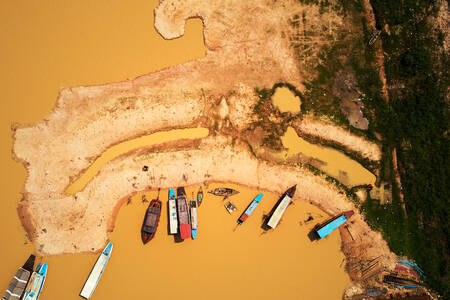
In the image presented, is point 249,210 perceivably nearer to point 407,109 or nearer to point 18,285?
point 407,109

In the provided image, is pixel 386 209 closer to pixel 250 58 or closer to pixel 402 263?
pixel 402 263

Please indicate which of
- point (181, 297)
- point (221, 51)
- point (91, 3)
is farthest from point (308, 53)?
point (181, 297)

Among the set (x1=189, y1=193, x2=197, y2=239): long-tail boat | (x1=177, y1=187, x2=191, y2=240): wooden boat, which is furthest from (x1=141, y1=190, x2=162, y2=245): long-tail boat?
(x1=189, y1=193, x2=197, y2=239): long-tail boat

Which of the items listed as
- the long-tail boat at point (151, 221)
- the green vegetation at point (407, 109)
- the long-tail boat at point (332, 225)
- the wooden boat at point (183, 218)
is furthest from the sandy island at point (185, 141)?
the long-tail boat at point (151, 221)

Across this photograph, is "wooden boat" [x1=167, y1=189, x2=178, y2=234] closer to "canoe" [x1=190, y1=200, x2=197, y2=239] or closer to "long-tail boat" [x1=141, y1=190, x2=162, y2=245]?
"long-tail boat" [x1=141, y1=190, x2=162, y2=245]

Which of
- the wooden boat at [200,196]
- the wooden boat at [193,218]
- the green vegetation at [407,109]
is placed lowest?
the wooden boat at [193,218]

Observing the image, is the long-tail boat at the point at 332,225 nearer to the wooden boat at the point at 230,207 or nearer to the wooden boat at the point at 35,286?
the wooden boat at the point at 230,207

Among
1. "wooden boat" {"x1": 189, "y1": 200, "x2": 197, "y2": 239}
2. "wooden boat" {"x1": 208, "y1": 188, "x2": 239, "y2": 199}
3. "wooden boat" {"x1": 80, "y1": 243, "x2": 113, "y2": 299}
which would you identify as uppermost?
"wooden boat" {"x1": 208, "y1": 188, "x2": 239, "y2": 199}
